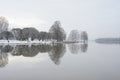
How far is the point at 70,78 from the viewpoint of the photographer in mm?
6957

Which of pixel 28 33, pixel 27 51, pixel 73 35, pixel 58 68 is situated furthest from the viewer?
pixel 73 35

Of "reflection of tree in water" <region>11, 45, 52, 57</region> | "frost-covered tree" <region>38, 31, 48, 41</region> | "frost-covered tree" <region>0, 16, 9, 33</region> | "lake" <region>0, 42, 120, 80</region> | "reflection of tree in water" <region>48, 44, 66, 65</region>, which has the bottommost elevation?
"lake" <region>0, 42, 120, 80</region>

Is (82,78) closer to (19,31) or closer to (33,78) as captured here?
(33,78)

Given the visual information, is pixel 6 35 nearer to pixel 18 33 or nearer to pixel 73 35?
pixel 18 33

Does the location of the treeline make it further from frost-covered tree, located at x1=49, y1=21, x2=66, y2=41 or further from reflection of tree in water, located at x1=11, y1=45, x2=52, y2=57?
reflection of tree in water, located at x1=11, y1=45, x2=52, y2=57

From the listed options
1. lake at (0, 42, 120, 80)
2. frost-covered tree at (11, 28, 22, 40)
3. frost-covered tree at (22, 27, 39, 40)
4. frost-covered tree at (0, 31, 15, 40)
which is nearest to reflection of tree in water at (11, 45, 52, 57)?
lake at (0, 42, 120, 80)

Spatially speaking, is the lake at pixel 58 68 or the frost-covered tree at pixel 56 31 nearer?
the lake at pixel 58 68

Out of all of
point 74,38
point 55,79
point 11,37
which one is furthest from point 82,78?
point 74,38

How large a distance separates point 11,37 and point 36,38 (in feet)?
29.1

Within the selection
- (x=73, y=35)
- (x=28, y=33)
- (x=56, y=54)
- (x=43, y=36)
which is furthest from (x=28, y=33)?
(x=73, y=35)

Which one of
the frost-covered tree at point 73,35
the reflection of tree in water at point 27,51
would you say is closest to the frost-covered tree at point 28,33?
the reflection of tree in water at point 27,51

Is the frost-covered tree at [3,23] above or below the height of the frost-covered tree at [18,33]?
above

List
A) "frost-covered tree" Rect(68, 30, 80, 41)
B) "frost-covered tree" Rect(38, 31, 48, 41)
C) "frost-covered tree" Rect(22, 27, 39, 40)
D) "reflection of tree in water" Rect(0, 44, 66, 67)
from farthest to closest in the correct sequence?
"frost-covered tree" Rect(68, 30, 80, 41) < "frost-covered tree" Rect(38, 31, 48, 41) < "frost-covered tree" Rect(22, 27, 39, 40) < "reflection of tree in water" Rect(0, 44, 66, 67)

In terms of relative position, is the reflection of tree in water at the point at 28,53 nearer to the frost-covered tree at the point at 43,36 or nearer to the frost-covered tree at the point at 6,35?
the frost-covered tree at the point at 6,35
